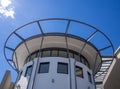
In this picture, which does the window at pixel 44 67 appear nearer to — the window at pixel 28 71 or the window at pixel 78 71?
the window at pixel 28 71

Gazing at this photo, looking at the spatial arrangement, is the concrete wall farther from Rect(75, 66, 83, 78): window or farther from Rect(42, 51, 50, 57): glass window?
Rect(75, 66, 83, 78): window

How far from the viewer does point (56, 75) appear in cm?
1955

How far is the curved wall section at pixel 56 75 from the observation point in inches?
753

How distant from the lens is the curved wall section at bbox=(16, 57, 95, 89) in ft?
62.7

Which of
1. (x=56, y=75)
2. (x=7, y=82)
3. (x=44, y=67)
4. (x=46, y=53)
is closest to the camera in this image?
(x=56, y=75)

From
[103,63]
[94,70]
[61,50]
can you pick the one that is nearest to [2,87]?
[61,50]

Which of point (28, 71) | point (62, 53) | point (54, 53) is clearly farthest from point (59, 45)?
point (28, 71)

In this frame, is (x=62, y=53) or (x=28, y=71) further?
(x=62, y=53)

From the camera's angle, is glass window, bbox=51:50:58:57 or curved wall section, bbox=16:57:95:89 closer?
curved wall section, bbox=16:57:95:89

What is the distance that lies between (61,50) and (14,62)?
6.52m

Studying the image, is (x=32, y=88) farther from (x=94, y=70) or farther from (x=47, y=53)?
(x=94, y=70)

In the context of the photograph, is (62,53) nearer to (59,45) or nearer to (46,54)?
(59,45)

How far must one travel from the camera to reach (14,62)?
2498 cm

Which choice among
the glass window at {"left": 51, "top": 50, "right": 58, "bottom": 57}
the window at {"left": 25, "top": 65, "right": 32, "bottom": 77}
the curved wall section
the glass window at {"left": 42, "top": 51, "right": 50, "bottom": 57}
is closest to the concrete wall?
the curved wall section
